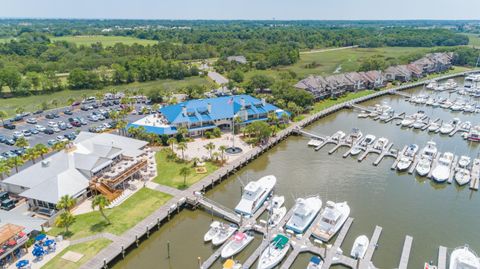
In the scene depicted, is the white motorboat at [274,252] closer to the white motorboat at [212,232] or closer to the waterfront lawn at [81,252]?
the white motorboat at [212,232]

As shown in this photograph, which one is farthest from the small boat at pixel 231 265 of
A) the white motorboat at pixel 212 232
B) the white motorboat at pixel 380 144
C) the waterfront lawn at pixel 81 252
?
the white motorboat at pixel 380 144

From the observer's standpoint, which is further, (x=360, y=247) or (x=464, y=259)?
(x=360, y=247)

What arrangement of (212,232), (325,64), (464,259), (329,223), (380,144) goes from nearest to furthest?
(464,259), (212,232), (329,223), (380,144), (325,64)

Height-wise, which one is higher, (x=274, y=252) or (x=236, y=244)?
(x=274, y=252)

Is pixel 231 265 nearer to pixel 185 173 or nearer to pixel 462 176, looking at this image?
pixel 185 173

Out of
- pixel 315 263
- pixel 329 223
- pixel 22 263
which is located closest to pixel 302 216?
pixel 329 223

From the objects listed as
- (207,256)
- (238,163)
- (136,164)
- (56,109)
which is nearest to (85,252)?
(207,256)

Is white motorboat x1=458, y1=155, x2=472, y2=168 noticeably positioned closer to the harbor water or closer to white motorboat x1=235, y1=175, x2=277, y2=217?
the harbor water
